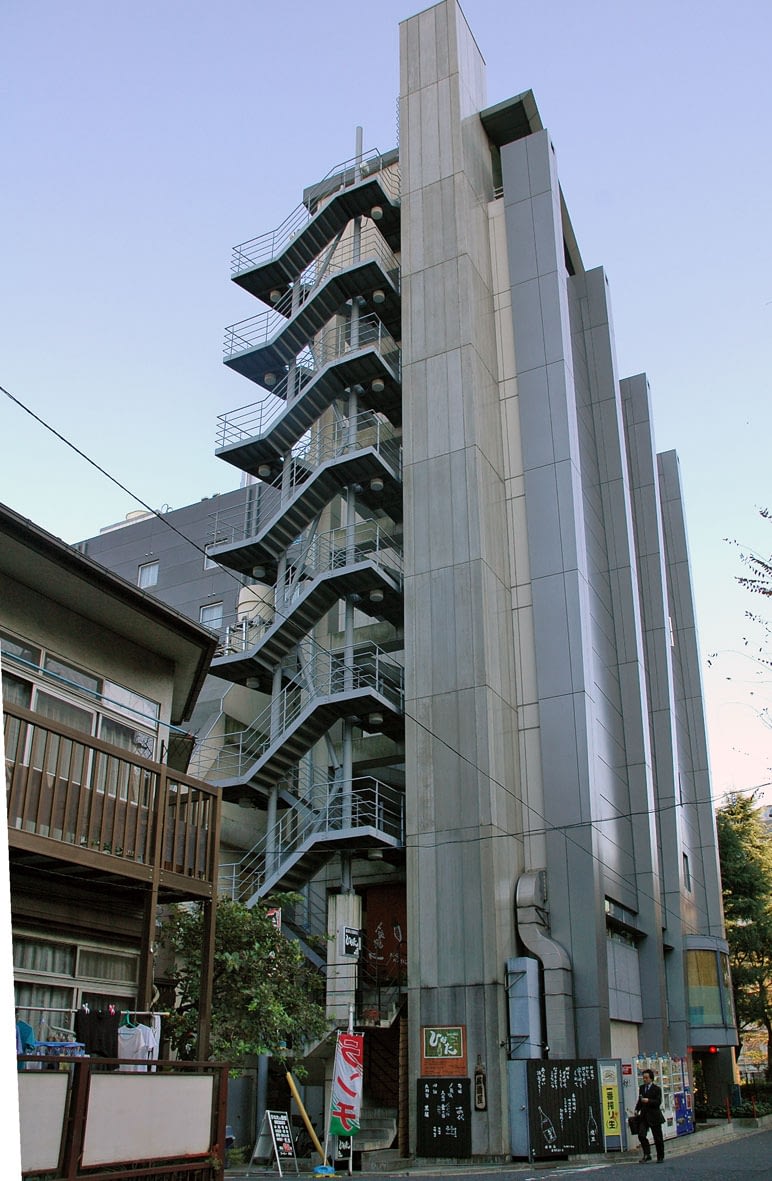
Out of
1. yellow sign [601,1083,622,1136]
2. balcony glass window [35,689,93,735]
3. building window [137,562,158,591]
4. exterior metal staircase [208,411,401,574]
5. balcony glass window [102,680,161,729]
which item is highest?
building window [137,562,158,591]

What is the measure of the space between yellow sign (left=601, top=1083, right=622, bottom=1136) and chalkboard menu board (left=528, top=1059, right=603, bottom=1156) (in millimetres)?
148

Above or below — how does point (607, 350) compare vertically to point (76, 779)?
above

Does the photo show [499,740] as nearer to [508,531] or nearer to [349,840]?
[349,840]

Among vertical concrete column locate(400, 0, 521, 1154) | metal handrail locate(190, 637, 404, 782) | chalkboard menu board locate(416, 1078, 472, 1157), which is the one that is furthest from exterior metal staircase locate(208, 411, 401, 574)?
chalkboard menu board locate(416, 1078, 472, 1157)

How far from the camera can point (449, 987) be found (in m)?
26.2

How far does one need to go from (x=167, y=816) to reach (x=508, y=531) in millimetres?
20313

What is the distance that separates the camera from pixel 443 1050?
2562cm

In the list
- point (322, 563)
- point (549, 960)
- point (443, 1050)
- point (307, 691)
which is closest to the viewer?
point (443, 1050)

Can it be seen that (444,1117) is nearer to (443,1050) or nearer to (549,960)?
(443,1050)

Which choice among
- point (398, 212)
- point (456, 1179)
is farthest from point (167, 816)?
point (398, 212)

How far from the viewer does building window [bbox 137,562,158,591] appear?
51.3 meters

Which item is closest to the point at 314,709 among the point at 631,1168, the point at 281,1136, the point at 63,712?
the point at 281,1136

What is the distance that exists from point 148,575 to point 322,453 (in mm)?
18521

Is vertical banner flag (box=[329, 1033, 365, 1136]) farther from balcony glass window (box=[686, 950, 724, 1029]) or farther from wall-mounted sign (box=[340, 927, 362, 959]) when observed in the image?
balcony glass window (box=[686, 950, 724, 1029])
